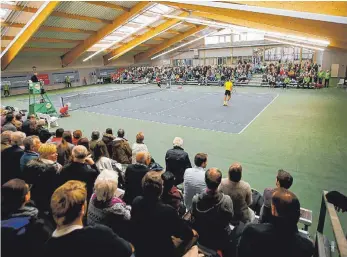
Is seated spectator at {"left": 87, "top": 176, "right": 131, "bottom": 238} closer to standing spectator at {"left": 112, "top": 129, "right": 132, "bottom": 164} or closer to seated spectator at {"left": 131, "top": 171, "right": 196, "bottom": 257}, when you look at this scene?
seated spectator at {"left": 131, "top": 171, "right": 196, "bottom": 257}

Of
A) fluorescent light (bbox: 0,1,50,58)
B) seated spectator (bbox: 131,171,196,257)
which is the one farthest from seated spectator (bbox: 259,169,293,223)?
fluorescent light (bbox: 0,1,50,58)

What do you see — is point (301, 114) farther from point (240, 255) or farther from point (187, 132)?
point (240, 255)

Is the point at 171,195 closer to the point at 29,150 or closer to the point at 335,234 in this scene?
the point at 335,234

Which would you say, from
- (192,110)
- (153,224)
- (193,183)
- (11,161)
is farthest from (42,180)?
(192,110)

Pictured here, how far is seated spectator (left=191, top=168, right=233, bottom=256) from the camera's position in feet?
9.55

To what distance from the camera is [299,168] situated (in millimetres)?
7016

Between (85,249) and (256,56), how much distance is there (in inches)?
1632

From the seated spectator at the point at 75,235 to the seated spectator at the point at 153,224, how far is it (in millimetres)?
443

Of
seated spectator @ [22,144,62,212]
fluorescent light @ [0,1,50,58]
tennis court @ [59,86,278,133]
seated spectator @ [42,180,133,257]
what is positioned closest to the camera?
seated spectator @ [42,180,133,257]

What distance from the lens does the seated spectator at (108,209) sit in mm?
2732

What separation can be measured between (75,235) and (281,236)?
174cm

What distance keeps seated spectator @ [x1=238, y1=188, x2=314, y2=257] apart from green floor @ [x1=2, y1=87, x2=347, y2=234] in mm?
3335

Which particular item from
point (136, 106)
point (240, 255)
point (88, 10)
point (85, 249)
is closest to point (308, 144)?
point (240, 255)

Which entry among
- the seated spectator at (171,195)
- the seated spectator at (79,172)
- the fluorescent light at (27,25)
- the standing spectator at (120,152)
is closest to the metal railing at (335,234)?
the seated spectator at (171,195)
